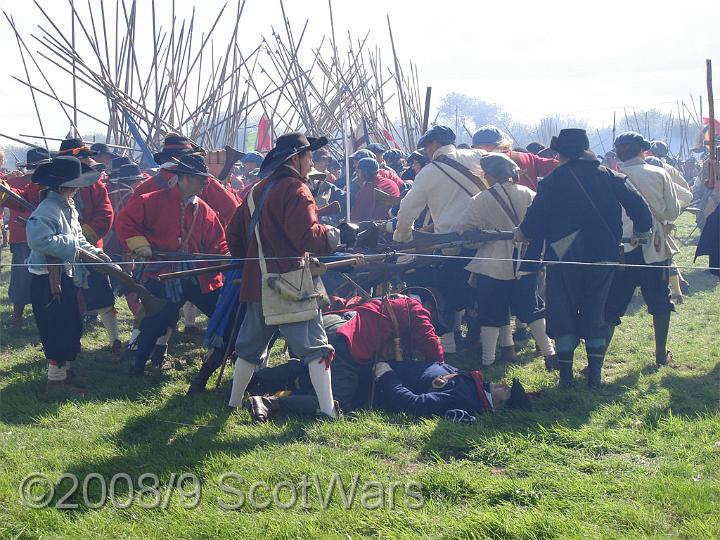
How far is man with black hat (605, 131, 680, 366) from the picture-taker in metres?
6.90

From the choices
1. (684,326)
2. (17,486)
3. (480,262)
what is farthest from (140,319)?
(684,326)

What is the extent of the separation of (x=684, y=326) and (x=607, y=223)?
111 inches

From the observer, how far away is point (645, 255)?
22.8ft

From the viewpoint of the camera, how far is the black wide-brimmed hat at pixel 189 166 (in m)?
6.41

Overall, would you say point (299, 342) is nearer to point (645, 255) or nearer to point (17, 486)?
point (17, 486)

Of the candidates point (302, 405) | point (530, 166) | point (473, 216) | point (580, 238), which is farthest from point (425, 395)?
point (530, 166)

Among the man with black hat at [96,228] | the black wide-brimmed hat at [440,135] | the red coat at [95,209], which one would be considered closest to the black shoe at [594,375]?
the black wide-brimmed hat at [440,135]

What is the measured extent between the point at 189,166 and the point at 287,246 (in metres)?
1.51

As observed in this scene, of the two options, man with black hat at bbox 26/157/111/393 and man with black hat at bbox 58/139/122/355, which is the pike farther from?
man with black hat at bbox 58/139/122/355

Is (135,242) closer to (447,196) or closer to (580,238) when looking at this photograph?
(447,196)

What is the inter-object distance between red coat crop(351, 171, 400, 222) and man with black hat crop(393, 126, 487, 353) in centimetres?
256

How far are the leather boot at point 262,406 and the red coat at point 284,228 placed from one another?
2.21 feet

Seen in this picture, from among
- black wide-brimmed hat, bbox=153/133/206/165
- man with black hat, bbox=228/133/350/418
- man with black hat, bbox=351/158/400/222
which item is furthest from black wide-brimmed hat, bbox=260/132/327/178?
man with black hat, bbox=351/158/400/222

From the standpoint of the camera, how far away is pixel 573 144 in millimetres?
6195
